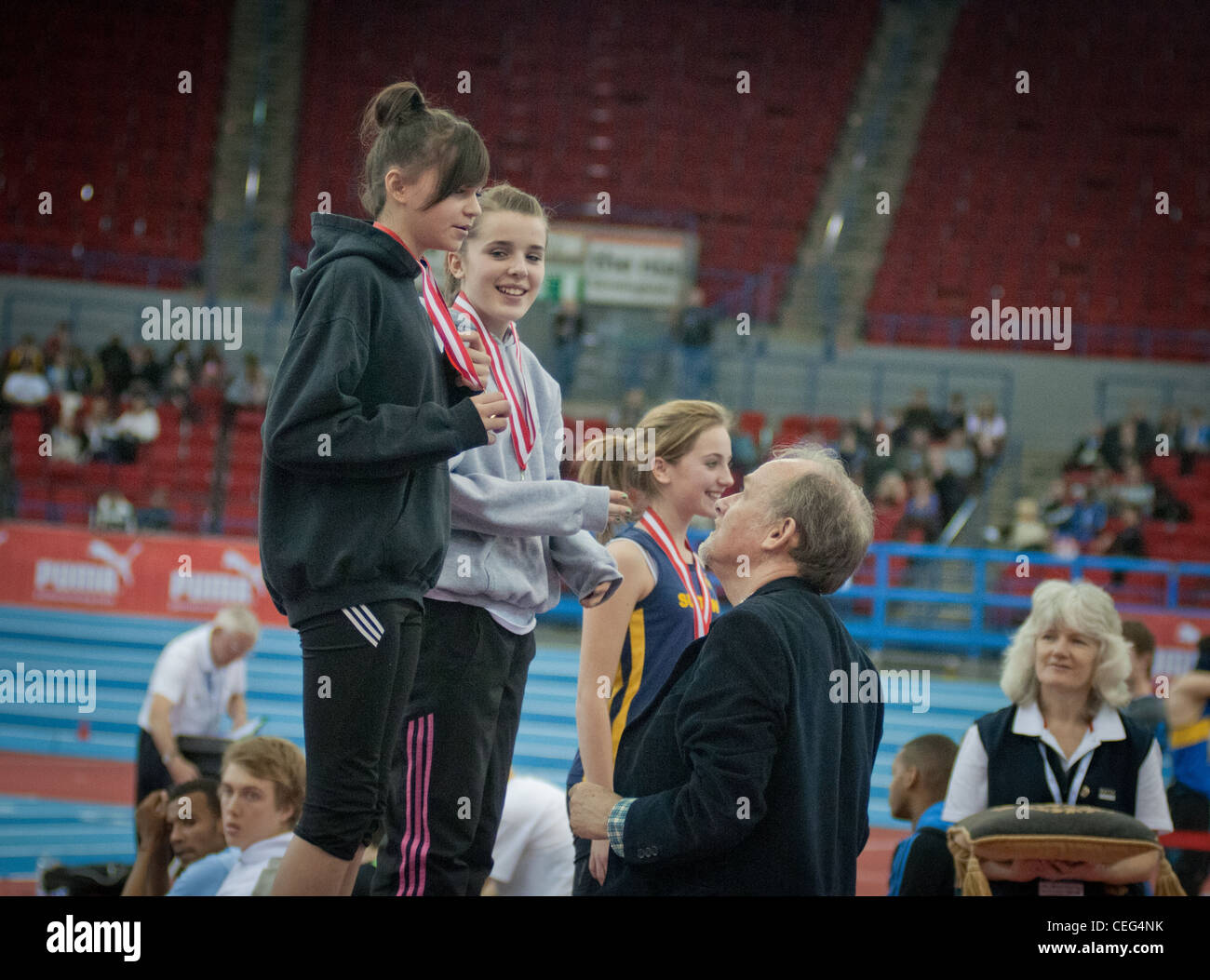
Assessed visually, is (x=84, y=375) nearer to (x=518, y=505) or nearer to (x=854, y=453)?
(x=854, y=453)

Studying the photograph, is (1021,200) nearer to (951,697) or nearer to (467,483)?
(951,697)

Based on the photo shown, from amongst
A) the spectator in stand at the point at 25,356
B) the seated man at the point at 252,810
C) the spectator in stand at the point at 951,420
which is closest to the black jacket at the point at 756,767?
the seated man at the point at 252,810

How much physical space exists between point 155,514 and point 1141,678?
7775 millimetres

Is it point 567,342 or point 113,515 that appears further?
point 567,342

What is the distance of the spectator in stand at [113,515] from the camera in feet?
31.3

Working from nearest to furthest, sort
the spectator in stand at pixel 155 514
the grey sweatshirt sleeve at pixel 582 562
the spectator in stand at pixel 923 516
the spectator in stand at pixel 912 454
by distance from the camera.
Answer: the grey sweatshirt sleeve at pixel 582 562 < the spectator in stand at pixel 155 514 < the spectator in stand at pixel 923 516 < the spectator in stand at pixel 912 454

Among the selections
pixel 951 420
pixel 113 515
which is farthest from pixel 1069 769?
pixel 951 420

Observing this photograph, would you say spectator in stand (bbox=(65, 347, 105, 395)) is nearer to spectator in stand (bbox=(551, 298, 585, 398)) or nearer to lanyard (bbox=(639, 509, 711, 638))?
spectator in stand (bbox=(551, 298, 585, 398))

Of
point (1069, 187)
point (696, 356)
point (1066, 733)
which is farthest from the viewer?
point (1069, 187)

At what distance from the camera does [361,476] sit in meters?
1.95

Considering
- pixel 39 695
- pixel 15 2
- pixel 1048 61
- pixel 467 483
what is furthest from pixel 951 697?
pixel 15 2

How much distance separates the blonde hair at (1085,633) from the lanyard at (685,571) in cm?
78
